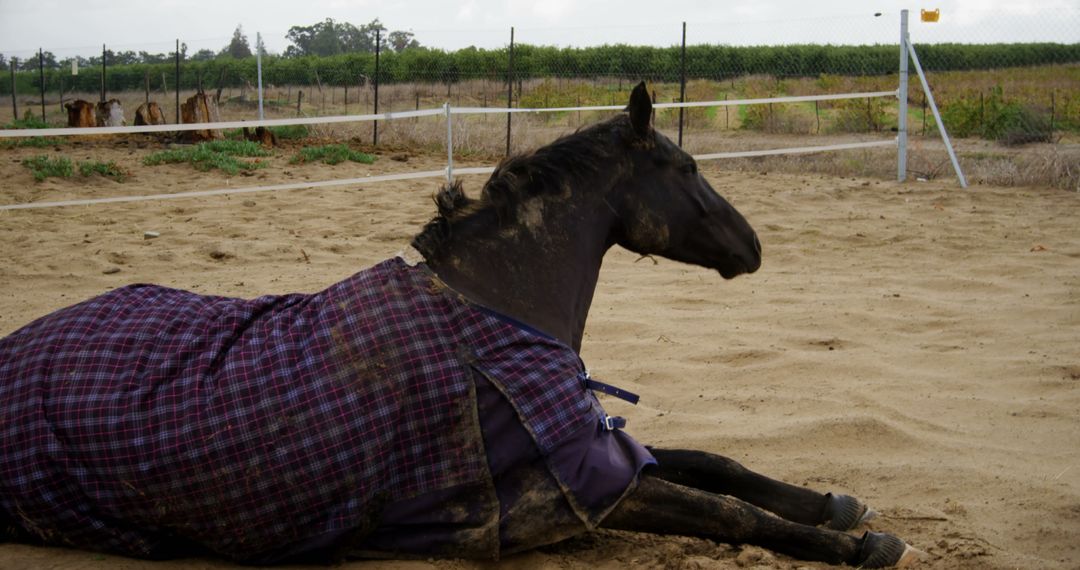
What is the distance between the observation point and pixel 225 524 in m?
2.76

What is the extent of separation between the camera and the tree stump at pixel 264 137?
1514 centimetres

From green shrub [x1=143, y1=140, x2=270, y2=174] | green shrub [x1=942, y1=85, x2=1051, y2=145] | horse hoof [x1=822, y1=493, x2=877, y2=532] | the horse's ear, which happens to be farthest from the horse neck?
green shrub [x1=942, y1=85, x2=1051, y2=145]

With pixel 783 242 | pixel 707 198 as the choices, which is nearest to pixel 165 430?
pixel 707 198

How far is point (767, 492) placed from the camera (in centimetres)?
328

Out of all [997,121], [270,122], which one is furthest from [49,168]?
[997,121]

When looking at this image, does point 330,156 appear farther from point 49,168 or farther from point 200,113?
point 200,113

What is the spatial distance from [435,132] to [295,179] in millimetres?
5286

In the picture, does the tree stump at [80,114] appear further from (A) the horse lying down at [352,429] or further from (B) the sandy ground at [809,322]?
(A) the horse lying down at [352,429]

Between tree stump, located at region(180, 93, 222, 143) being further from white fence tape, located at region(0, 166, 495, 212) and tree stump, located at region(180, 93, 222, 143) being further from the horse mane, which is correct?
the horse mane

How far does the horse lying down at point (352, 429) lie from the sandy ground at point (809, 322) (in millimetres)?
159

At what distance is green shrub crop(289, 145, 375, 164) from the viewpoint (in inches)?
505

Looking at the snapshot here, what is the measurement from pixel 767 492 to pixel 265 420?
1706 millimetres

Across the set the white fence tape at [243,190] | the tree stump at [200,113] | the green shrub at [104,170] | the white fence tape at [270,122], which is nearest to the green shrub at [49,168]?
the green shrub at [104,170]

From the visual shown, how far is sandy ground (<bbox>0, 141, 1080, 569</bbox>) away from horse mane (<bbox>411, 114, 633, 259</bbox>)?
1.03 meters
